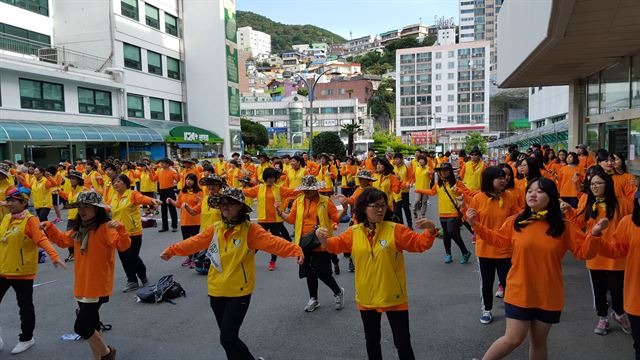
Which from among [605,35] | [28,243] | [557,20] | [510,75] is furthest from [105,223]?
[510,75]

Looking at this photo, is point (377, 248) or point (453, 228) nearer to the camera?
point (377, 248)

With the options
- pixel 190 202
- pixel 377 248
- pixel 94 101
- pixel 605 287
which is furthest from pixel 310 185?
pixel 94 101

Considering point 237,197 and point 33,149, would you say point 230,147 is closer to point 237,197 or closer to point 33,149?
point 33,149

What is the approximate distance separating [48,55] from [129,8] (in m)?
6.92

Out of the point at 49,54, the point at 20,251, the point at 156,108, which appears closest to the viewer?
the point at 20,251

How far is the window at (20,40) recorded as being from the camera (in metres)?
26.1

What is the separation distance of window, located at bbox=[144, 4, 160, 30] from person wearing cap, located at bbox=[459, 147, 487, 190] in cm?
3052

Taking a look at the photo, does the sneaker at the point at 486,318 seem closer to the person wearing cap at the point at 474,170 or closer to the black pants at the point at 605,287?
the black pants at the point at 605,287

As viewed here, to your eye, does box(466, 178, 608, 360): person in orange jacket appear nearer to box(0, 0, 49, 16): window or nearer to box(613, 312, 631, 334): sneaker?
box(613, 312, 631, 334): sneaker

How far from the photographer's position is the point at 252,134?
197 ft

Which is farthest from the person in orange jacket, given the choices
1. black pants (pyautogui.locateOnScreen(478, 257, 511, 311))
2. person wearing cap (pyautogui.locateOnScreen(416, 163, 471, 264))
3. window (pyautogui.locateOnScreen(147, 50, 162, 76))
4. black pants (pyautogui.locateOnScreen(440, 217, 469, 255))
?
window (pyautogui.locateOnScreen(147, 50, 162, 76))

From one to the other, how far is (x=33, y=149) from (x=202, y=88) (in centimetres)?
1721

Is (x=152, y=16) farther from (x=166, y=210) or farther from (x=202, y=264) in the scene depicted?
(x=202, y=264)

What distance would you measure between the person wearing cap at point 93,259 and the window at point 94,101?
86.3ft
